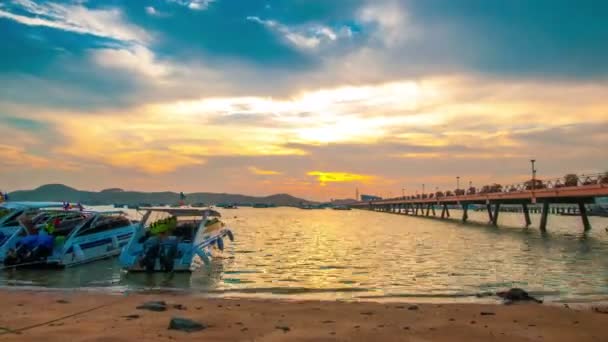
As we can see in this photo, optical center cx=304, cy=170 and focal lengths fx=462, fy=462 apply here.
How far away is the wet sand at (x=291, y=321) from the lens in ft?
26.9

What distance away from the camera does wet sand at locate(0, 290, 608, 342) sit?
820 centimetres

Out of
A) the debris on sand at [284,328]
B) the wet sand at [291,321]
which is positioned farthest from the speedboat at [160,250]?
the debris on sand at [284,328]

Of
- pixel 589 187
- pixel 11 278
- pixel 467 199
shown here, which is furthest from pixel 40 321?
pixel 467 199

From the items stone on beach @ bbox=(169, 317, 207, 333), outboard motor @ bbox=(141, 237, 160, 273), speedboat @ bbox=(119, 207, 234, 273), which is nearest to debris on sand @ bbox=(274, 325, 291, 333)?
stone on beach @ bbox=(169, 317, 207, 333)

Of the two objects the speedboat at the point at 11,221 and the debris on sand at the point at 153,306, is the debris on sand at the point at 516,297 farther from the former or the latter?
the speedboat at the point at 11,221

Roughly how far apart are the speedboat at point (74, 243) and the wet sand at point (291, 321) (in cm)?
812

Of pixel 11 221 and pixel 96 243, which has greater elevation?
pixel 11 221

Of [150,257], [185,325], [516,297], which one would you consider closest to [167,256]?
[150,257]

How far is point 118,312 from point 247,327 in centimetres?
351

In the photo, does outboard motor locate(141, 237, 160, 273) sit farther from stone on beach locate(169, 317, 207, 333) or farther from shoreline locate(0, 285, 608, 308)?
stone on beach locate(169, 317, 207, 333)

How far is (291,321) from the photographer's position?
959cm

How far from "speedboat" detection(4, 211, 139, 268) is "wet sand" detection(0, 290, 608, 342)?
8.12m

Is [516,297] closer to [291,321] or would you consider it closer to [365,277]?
Answer: [365,277]

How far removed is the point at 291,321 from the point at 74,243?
15.6 metres
